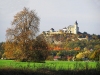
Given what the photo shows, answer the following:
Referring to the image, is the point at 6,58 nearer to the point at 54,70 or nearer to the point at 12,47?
the point at 12,47

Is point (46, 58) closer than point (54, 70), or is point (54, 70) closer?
point (54, 70)

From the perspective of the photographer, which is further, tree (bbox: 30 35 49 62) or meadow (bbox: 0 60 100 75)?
tree (bbox: 30 35 49 62)

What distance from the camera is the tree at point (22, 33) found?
6.24 meters

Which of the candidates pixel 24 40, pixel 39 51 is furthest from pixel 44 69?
pixel 24 40

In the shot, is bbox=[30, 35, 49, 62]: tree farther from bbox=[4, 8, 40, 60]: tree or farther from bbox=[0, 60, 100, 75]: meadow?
bbox=[0, 60, 100, 75]: meadow

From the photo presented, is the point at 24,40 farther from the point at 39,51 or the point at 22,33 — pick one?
the point at 39,51

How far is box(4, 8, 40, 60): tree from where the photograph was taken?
6238mm

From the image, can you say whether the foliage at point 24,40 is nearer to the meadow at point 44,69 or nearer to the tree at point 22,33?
the tree at point 22,33

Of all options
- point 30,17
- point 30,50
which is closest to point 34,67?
point 30,50

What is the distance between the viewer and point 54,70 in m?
5.42

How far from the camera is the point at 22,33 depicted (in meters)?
6.42

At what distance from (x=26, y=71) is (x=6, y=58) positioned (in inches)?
48.7

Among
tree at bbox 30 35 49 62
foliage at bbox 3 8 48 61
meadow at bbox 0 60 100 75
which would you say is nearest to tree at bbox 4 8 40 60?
foliage at bbox 3 8 48 61

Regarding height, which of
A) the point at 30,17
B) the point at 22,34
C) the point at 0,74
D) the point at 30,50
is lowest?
the point at 0,74
